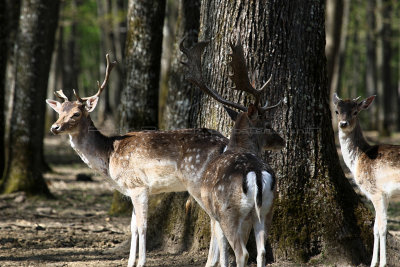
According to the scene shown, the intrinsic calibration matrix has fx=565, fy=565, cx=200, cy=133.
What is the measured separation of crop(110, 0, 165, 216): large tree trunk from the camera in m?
9.48

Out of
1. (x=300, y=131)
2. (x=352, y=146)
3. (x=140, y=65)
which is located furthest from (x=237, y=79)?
(x=140, y=65)

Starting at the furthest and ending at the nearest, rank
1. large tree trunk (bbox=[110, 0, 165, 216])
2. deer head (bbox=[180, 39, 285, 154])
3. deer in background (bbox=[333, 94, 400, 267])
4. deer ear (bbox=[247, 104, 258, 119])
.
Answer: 1. large tree trunk (bbox=[110, 0, 165, 216])
2. deer in background (bbox=[333, 94, 400, 267])
3. deer ear (bbox=[247, 104, 258, 119])
4. deer head (bbox=[180, 39, 285, 154])

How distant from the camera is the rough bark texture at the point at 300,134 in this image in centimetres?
621

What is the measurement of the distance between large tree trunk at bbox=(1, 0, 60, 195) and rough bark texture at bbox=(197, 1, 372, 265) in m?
5.54

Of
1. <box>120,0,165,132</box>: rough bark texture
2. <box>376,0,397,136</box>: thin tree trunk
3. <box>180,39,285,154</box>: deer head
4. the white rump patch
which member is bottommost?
the white rump patch

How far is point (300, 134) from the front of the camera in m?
6.36

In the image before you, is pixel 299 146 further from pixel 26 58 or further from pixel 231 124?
pixel 26 58

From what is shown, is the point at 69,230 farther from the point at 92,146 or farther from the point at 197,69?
the point at 197,69

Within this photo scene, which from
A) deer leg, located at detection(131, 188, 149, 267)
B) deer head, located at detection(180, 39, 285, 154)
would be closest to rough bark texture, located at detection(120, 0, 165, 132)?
deer leg, located at detection(131, 188, 149, 267)

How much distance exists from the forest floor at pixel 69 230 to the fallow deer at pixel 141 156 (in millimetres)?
679

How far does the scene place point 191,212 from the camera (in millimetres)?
6910

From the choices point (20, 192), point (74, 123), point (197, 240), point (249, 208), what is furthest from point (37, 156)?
point (249, 208)

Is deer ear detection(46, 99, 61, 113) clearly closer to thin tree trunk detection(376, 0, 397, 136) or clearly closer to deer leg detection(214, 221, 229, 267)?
deer leg detection(214, 221, 229, 267)

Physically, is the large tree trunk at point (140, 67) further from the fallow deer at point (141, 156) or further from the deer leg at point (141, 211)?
the deer leg at point (141, 211)
